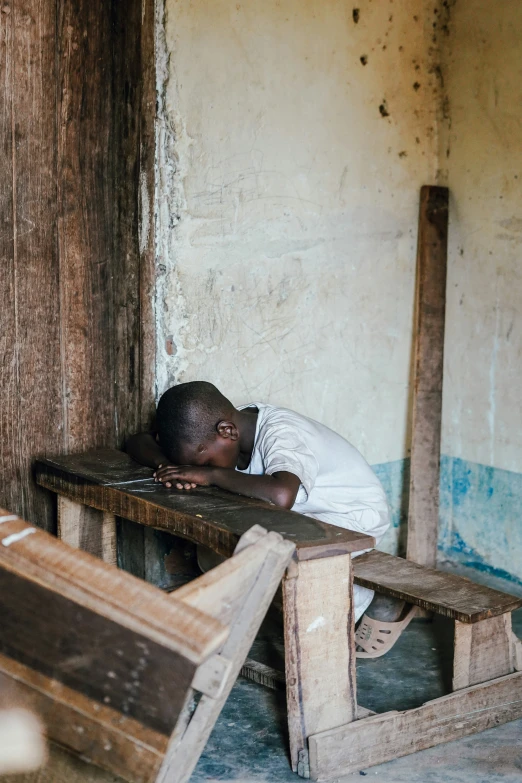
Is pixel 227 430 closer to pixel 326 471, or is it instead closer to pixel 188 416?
pixel 188 416

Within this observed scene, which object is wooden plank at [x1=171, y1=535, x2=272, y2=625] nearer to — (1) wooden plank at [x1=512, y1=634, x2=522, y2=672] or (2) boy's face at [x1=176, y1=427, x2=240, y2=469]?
(2) boy's face at [x1=176, y1=427, x2=240, y2=469]

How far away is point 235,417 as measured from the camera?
123 inches

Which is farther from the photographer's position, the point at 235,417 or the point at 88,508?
the point at 88,508

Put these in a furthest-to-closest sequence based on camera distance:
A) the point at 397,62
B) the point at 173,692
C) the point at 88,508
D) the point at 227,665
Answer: the point at 397,62 < the point at 88,508 < the point at 227,665 < the point at 173,692

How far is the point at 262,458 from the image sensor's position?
303 cm

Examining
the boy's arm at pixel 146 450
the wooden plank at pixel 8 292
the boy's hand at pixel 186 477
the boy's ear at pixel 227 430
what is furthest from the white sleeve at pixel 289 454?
the wooden plank at pixel 8 292

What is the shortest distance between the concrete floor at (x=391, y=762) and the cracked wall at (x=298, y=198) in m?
1.20

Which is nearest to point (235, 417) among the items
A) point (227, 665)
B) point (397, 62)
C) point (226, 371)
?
point (226, 371)

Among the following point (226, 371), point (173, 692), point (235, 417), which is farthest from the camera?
point (226, 371)

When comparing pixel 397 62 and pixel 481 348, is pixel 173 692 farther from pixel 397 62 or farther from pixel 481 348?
pixel 397 62

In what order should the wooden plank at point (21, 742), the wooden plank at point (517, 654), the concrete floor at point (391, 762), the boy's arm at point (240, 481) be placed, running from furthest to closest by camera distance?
the wooden plank at point (517, 654) < the boy's arm at point (240, 481) < the concrete floor at point (391, 762) < the wooden plank at point (21, 742)

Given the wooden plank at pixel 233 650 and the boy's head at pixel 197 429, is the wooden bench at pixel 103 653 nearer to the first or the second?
the wooden plank at pixel 233 650

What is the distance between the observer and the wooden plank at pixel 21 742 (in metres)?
1.51

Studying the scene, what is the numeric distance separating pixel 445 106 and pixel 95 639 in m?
3.65
